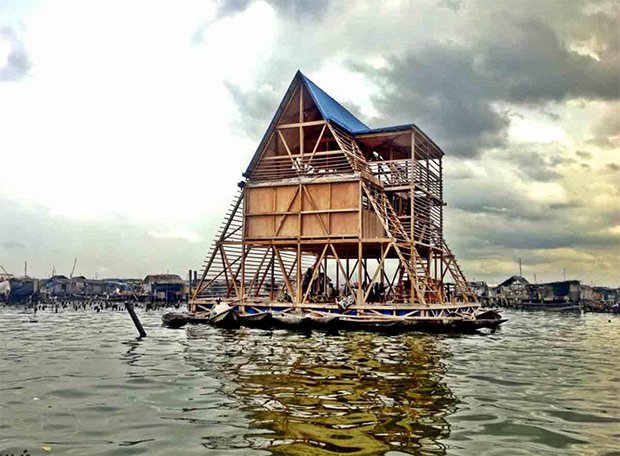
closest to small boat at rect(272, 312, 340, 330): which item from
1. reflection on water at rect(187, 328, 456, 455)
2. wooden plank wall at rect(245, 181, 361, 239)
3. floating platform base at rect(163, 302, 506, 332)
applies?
floating platform base at rect(163, 302, 506, 332)

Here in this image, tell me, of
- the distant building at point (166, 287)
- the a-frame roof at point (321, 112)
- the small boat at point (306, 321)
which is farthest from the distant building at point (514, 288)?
the small boat at point (306, 321)

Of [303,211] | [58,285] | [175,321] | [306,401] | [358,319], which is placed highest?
[303,211]

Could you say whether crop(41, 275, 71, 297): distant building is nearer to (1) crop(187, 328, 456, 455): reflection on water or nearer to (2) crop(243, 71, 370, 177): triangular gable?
(2) crop(243, 71, 370, 177): triangular gable

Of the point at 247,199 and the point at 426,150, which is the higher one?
the point at 426,150

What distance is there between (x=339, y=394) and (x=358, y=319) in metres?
16.1

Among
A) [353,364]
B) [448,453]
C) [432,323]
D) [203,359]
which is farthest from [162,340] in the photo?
[448,453]

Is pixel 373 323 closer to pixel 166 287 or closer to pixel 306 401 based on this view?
pixel 306 401

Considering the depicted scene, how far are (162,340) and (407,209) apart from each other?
60.4 feet

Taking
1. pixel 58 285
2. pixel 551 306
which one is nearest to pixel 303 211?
pixel 551 306

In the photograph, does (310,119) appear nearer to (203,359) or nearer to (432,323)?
(432,323)

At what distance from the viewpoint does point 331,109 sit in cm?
3494

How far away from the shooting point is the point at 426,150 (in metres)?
36.2

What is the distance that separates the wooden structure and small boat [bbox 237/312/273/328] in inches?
112

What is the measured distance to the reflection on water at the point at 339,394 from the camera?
8.18 m
